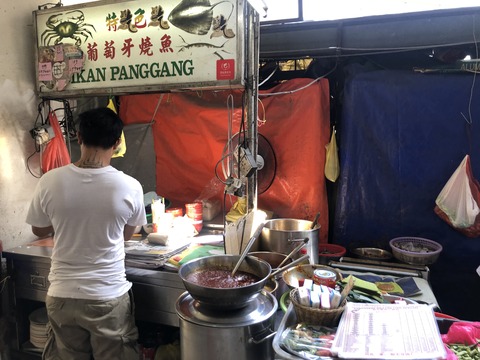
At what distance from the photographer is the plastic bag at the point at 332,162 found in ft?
11.9

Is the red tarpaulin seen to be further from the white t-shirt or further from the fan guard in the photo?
the white t-shirt

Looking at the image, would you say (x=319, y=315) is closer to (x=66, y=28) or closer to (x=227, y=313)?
(x=227, y=313)

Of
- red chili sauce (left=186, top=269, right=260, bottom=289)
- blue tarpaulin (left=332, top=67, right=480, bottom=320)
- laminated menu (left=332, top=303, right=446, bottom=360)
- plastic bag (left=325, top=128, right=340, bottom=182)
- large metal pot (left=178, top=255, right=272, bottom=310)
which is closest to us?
laminated menu (left=332, top=303, right=446, bottom=360)

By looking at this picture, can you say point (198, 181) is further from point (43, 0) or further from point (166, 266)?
point (43, 0)

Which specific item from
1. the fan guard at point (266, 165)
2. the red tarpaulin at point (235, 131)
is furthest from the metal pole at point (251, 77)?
the fan guard at point (266, 165)

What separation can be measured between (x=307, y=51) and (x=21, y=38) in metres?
2.59

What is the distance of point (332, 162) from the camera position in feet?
Answer: 11.9

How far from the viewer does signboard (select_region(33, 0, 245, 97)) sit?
2695 millimetres

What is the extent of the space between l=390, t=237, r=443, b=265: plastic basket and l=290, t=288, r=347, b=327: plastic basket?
5.08 ft

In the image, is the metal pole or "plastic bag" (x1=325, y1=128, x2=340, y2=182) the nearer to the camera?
the metal pole

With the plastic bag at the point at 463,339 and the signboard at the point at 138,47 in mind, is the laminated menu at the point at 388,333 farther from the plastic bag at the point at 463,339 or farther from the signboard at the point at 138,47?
the signboard at the point at 138,47

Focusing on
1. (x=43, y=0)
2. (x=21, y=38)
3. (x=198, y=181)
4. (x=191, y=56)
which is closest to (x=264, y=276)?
(x=191, y=56)

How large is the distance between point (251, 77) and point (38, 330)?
9.02 feet

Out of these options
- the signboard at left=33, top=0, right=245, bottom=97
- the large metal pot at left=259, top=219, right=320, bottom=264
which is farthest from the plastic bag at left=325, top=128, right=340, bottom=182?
the signboard at left=33, top=0, right=245, bottom=97
